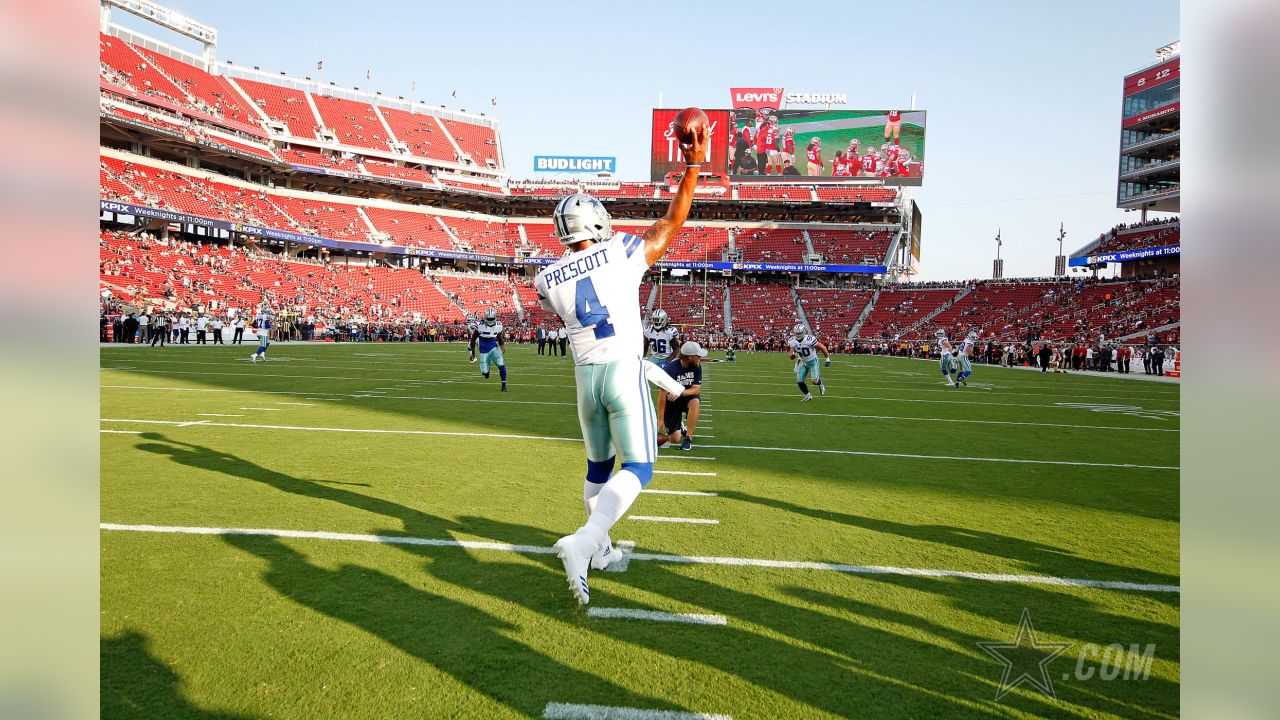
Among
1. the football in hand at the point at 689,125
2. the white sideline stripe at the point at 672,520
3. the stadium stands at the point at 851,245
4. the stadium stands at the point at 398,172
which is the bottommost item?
the white sideline stripe at the point at 672,520

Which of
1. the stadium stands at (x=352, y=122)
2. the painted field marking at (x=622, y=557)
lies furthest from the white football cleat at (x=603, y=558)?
the stadium stands at (x=352, y=122)

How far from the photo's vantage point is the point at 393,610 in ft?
11.9

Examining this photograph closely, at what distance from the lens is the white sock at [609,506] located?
3.44 meters

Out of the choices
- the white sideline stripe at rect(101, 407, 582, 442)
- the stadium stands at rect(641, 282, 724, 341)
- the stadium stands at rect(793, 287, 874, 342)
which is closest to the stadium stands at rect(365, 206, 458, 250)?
the stadium stands at rect(641, 282, 724, 341)

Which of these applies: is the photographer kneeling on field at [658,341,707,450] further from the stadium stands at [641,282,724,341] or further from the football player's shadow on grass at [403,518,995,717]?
the stadium stands at [641,282,724,341]

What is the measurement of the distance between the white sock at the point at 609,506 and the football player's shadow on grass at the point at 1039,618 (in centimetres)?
113

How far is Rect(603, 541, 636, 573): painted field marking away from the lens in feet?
14.0

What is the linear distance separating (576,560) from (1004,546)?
3293 millimetres

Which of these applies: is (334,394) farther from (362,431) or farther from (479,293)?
(479,293)

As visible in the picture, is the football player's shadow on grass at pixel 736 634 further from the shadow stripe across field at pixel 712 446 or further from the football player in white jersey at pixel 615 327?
the shadow stripe across field at pixel 712 446

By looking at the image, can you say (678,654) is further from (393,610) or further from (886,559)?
(886,559)

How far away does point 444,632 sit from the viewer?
3396mm

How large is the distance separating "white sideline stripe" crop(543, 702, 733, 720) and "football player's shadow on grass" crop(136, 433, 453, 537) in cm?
233
